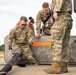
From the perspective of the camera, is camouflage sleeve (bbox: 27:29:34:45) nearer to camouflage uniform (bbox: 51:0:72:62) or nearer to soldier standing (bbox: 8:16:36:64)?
soldier standing (bbox: 8:16:36:64)

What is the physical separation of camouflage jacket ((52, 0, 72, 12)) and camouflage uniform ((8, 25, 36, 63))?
1.67 meters

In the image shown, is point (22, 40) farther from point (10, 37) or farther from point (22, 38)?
point (10, 37)

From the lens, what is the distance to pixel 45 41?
6.84 meters

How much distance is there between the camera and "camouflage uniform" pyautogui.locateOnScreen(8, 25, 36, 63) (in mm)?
6711

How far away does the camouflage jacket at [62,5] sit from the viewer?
5.05 meters

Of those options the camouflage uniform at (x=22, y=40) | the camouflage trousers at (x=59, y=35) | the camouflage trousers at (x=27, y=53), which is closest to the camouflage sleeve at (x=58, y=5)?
the camouflage trousers at (x=59, y=35)

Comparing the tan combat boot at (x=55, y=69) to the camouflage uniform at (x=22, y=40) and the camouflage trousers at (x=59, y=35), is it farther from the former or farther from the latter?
the camouflage uniform at (x=22, y=40)

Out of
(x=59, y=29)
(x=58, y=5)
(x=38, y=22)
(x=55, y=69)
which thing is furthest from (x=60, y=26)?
(x=38, y=22)

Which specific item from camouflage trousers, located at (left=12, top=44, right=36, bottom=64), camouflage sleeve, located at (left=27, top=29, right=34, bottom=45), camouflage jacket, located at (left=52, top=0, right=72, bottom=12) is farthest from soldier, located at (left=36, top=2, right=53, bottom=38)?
camouflage jacket, located at (left=52, top=0, right=72, bottom=12)

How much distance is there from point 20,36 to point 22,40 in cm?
10

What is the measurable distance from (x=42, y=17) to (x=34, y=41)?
671mm

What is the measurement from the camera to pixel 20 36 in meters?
6.84

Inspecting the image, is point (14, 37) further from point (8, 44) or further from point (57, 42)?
point (57, 42)

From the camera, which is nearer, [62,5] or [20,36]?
[62,5]
